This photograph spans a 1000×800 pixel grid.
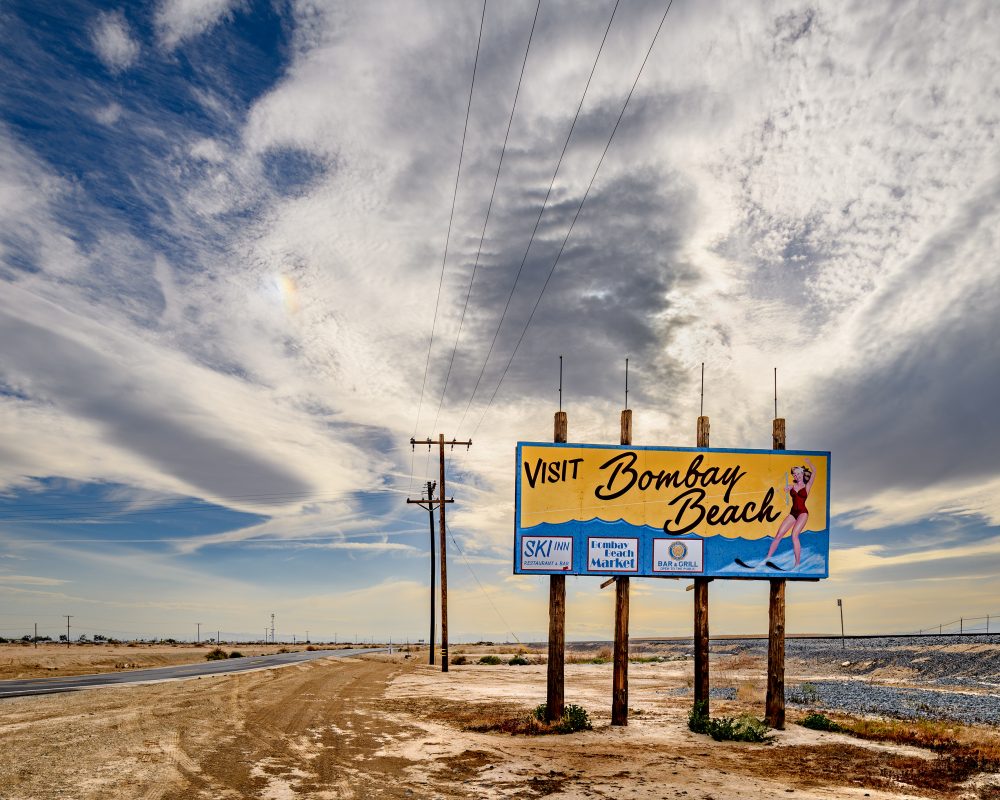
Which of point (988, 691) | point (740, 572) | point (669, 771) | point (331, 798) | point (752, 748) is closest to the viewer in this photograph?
point (331, 798)

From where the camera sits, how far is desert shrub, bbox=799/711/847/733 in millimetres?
17734

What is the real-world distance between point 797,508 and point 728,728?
231 inches

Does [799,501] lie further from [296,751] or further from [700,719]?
[296,751]

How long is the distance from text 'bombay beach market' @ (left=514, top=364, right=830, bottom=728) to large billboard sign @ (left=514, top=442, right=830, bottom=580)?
0.09 ft

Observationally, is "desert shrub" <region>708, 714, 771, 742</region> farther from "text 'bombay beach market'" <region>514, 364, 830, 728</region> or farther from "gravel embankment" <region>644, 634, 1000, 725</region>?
"gravel embankment" <region>644, 634, 1000, 725</region>

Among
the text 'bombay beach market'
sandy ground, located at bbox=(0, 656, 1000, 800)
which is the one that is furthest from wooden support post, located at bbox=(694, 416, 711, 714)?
sandy ground, located at bbox=(0, 656, 1000, 800)

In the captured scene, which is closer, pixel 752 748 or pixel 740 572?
pixel 752 748

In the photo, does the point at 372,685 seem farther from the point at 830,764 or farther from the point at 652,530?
the point at 830,764

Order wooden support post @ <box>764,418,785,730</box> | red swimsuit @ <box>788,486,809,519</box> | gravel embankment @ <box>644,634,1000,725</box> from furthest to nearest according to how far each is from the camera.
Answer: gravel embankment @ <box>644,634,1000,725</box> < red swimsuit @ <box>788,486,809,519</box> < wooden support post @ <box>764,418,785,730</box>

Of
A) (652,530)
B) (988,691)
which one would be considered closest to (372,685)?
(652,530)

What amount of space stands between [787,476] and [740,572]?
2903mm

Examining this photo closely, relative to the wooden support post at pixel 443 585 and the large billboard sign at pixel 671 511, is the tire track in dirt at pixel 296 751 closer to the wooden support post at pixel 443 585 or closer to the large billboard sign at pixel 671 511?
the large billboard sign at pixel 671 511

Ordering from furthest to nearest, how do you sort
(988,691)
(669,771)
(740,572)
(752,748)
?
(988,691), (740,572), (752,748), (669,771)

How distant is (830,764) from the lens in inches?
551
